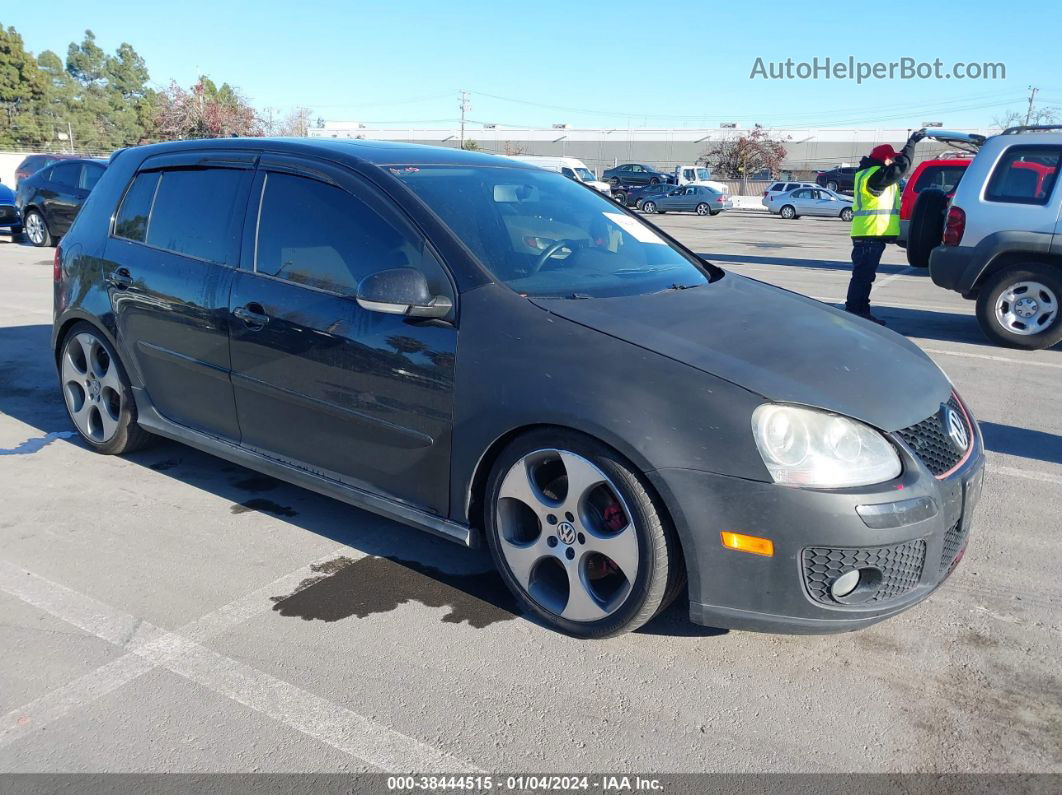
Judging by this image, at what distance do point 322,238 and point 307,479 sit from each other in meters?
1.02

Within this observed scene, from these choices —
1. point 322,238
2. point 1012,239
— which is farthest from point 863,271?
point 322,238

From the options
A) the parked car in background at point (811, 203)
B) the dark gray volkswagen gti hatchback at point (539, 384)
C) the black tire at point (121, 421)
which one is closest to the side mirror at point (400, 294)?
the dark gray volkswagen gti hatchback at point (539, 384)

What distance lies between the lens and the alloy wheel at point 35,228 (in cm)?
1603

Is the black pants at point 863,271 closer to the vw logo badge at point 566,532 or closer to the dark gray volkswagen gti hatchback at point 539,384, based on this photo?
the dark gray volkswagen gti hatchback at point 539,384

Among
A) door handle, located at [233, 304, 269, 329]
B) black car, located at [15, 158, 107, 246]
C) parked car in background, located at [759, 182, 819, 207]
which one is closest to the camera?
door handle, located at [233, 304, 269, 329]

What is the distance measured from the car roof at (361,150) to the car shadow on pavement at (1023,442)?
10.7ft

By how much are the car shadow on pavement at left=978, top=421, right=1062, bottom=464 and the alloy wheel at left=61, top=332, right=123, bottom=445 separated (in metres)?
4.97

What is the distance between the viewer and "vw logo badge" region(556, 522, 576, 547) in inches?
117

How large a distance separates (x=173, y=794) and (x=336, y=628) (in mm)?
891

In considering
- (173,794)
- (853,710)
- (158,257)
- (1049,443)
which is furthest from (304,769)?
(1049,443)

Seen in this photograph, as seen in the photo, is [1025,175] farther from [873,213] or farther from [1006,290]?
[873,213]

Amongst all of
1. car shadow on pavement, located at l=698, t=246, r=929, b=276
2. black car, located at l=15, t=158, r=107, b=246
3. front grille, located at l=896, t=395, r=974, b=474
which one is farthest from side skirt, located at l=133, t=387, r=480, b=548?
black car, located at l=15, t=158, r=107, b=246

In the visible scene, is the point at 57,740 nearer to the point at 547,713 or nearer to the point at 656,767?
the point at 547,713

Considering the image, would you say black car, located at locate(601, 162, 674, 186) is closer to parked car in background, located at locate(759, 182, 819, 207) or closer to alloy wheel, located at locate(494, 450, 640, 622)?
parked car in background, located at locate(759, 182, 819, 207)
